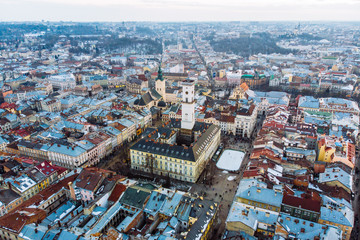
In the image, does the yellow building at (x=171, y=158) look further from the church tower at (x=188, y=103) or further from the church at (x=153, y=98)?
the church at (x=153, y=98)

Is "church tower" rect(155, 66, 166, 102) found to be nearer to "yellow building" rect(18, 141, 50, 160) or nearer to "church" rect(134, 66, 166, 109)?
"church" rect(134, 66, 166, 109)

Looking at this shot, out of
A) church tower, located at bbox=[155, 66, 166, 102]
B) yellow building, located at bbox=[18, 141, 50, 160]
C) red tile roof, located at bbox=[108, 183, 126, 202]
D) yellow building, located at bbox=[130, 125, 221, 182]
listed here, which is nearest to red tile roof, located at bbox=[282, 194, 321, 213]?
yellow building, located at bbox=[130, 125, 221, 182]

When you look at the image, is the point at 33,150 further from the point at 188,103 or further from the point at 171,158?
the point at 188,103

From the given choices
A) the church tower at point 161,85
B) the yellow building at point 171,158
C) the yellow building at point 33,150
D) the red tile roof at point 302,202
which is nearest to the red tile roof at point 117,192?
the yellow building at point 171,158

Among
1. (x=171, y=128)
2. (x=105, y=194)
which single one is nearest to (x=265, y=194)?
(x=105, y=194)

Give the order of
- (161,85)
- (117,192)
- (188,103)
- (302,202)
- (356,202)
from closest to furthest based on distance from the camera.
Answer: (302,202) < (117,192) < (356,202) < (188,103) < (161,85)

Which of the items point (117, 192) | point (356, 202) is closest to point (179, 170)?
point (117, 192)

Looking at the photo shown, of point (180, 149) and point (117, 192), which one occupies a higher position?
point (180, 149)
